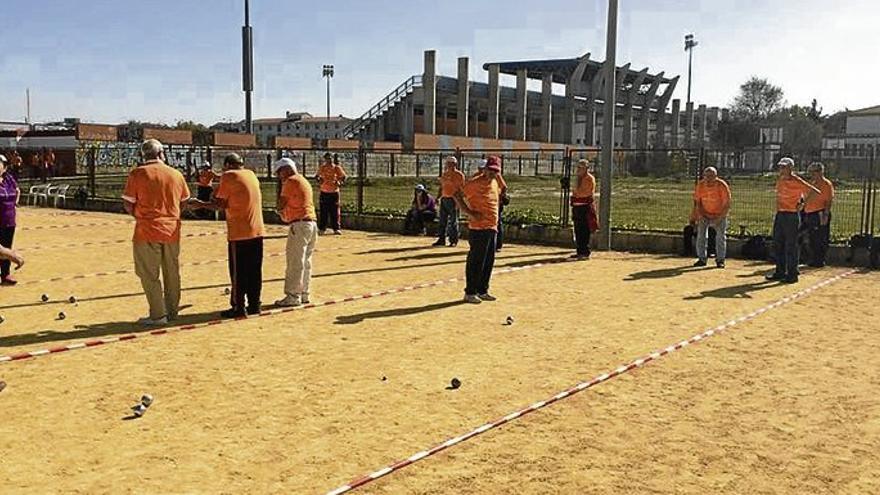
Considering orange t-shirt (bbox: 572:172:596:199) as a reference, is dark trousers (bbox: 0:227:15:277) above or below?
below

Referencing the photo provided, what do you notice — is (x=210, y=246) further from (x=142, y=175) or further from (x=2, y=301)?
(x=142, y=175)

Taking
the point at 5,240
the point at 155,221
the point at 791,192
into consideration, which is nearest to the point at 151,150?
the point at 155,221

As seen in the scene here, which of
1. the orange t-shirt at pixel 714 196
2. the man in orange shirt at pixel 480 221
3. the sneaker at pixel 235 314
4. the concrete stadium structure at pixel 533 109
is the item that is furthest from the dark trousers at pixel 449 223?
the concrete stadium structure at pixel 533 109

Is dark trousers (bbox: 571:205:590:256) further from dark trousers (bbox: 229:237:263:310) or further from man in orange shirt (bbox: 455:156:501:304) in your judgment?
dark trousers (bbox: 229:237:263:310)

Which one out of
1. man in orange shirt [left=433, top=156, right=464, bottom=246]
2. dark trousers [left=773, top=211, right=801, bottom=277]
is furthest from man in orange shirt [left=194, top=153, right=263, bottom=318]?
dark trousers [left=773, top=211, right=801, bottom=277]

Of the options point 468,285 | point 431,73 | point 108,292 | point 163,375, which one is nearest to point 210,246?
point 108,292

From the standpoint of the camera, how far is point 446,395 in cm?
630

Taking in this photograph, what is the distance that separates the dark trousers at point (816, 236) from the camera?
46.1ft

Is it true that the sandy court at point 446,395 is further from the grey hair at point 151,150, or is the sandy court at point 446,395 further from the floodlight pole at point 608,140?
the floodlight pole at point 608,140

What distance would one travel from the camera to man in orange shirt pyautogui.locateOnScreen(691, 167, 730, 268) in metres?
13.8

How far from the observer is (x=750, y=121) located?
295 ft

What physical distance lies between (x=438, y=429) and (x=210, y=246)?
12.1 meters

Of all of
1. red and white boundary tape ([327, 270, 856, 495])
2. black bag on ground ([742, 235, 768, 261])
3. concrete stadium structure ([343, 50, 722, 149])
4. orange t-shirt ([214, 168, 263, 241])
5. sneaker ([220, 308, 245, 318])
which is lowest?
red and white boundary tape ([327, 270, 856, 495])

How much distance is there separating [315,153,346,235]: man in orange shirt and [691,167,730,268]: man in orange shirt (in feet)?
26.3
